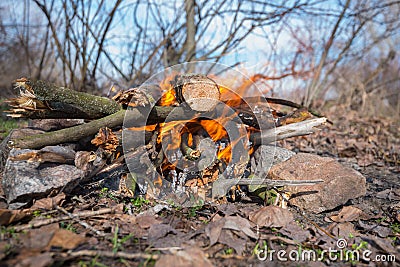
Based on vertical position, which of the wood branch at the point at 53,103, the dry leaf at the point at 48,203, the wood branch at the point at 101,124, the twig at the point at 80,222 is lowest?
the twig at the point at 80,222

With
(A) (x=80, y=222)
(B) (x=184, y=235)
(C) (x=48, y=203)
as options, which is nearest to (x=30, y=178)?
(C) (x=48, y=203)

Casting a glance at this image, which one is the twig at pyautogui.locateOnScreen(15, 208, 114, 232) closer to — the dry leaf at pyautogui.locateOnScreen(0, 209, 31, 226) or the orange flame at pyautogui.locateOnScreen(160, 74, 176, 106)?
the dry leaf at pyautogui.locateOnScreen(0, 209, 31, 226)

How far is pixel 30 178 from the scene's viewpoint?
187 cm

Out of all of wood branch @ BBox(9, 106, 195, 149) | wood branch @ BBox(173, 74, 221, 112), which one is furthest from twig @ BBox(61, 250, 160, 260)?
wood branch @ BBox(173, 74, 221, 112)

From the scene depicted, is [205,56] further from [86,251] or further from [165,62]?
[86,251]

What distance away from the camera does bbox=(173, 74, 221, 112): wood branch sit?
7.78ft

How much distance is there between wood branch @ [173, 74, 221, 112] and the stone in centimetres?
84

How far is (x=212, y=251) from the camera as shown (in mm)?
1522

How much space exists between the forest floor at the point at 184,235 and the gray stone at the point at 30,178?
3.4 inches

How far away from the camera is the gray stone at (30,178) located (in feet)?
5.93

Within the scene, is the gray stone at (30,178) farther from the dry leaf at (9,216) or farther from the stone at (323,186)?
the stone at (323,186)

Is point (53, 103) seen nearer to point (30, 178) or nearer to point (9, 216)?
point (30, 178)

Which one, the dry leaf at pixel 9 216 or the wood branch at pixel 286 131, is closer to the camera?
the dry leaf at pixel 9 216

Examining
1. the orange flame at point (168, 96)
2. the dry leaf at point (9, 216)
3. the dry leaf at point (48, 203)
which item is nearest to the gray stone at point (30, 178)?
the dry leaf at point (48, 203)
